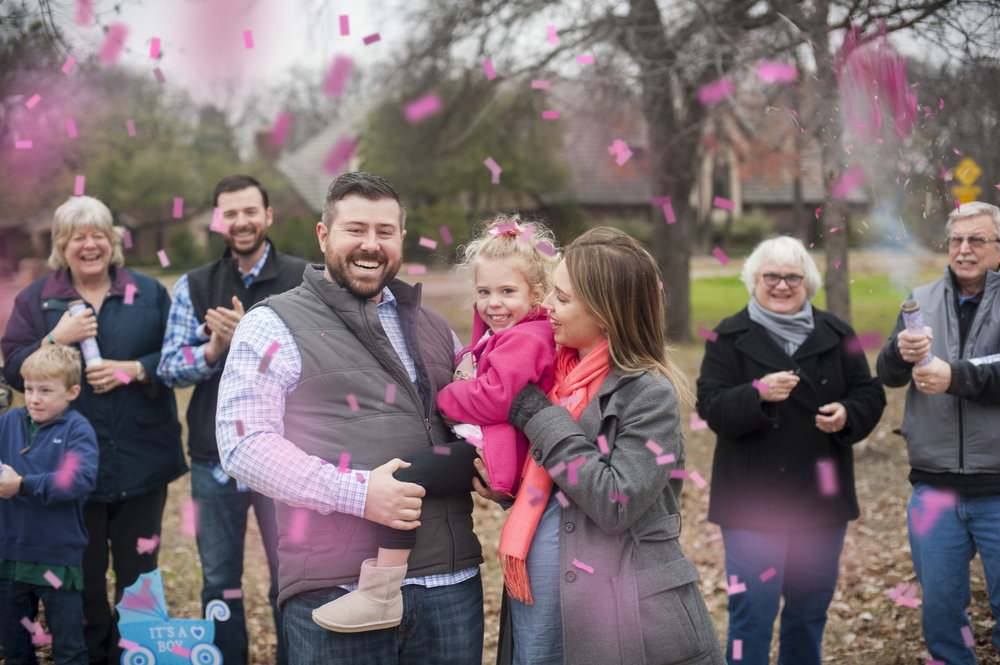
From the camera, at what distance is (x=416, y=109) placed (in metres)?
13.0

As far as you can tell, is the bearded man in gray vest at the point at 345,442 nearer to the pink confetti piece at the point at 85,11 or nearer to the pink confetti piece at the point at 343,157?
the pink confetti piece at the point at 85,11

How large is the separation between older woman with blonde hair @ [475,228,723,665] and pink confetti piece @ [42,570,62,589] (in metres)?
2.23

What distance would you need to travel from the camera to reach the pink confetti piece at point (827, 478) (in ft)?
12.8

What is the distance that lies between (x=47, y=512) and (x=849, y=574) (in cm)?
499

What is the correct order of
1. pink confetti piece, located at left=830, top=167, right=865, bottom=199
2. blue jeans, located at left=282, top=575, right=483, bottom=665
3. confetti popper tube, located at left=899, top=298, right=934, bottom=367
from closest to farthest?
blue jeans, located at left=282, top=575, right=483, bottom=665 → confetti popper tube, located at left=899, top=298, right=934, bottom=367 → pink confetti piece, located at left=830, top=167, right=865, bottom=199

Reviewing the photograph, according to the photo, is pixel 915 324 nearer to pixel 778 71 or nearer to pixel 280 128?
pixel 778 71

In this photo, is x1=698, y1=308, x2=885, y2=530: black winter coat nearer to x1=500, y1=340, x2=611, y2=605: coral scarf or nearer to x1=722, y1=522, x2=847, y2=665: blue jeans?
x1=722, y1=522, x2=847, y2=665: blue jeans

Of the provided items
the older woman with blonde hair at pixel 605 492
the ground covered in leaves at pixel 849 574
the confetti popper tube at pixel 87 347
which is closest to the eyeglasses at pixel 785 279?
the older woman with blonde hair at pixel 605 492

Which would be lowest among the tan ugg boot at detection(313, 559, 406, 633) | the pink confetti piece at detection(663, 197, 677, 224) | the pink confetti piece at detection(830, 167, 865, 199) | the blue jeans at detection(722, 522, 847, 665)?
the blue jeans at detection(722, 522, 847, 665)

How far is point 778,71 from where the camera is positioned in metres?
7.85

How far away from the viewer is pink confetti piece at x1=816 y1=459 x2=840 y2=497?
12.8 ft

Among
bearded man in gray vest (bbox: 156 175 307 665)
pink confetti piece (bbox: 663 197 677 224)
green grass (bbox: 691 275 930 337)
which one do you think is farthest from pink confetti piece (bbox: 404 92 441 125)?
bearded man in gray vest (bbox: 156 175 307 665)

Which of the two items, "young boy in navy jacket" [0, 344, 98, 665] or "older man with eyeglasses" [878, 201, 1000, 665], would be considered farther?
"young boy in navy jacket" [0, 344, 98, 665]

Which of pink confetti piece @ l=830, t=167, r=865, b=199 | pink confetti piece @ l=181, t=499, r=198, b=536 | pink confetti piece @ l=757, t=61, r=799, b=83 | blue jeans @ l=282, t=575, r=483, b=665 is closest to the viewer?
blue jeans @ l=282, t=575, r=483, b=665
